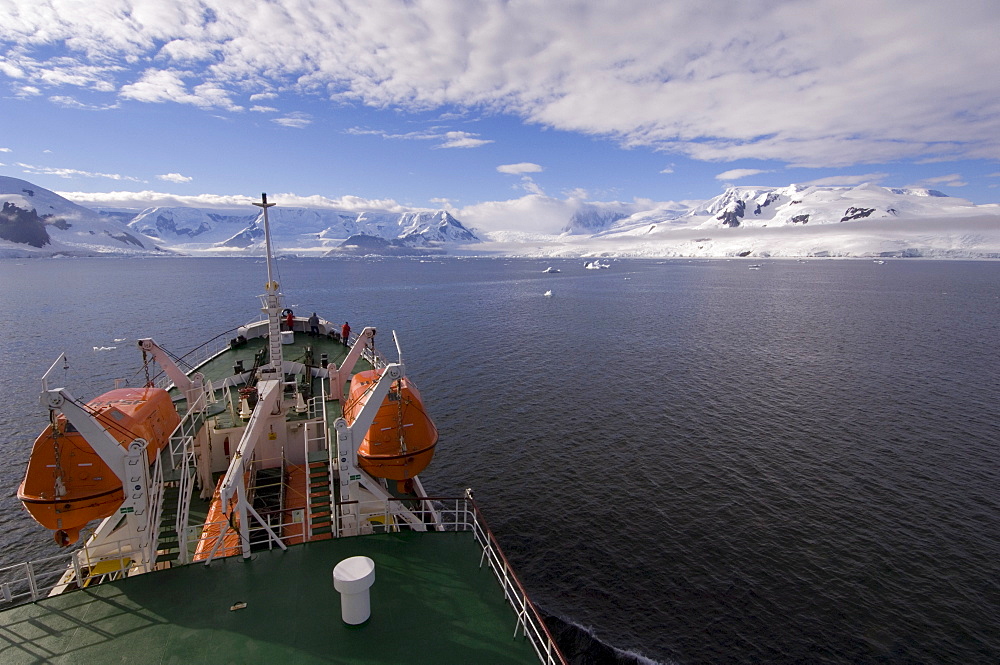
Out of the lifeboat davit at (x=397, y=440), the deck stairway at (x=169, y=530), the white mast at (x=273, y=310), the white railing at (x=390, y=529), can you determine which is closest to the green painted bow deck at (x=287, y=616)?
the white railing at (x=390, y=529)

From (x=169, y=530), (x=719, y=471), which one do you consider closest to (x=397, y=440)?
(x=169, y=530)

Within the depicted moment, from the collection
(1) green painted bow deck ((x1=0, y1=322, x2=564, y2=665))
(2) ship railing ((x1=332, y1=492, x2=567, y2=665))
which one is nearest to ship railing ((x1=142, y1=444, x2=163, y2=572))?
(1) green painted bow deck ((x1=0, y1=322, x2=564, y2=665))

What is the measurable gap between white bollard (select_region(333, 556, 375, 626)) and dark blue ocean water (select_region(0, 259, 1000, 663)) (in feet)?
40.6

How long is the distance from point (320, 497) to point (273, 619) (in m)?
Answer: 6.68

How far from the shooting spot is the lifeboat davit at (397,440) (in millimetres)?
17281

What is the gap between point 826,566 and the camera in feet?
76.0

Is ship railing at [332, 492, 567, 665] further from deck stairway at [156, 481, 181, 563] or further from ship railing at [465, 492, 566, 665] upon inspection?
deck stairway at [156, 481, 181, 563]

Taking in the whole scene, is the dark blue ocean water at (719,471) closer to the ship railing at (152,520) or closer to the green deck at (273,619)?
the green deck at (273,619)

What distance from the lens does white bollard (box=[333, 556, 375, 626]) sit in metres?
10.4

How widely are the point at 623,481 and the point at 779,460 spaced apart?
437 inches

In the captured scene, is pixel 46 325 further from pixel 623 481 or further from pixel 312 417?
pixel 623 481

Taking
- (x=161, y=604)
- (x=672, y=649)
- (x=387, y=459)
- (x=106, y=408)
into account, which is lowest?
(x=672, y=649)

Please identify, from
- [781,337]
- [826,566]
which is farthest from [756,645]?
[781,337]

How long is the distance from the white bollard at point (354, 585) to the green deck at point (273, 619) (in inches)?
13.7
